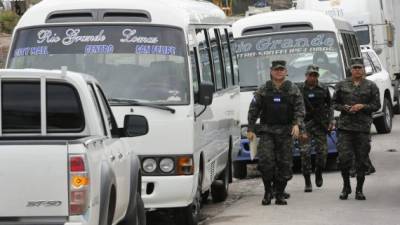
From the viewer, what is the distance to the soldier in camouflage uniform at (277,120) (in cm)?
1298

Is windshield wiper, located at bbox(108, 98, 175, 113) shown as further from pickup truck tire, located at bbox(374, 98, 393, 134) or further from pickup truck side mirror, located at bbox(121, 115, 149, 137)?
pickup truck tire, located at bbox(374, 98, 393, 134)

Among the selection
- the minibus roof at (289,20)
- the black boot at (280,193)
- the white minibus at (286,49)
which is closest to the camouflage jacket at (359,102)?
the black boot at (280,193)

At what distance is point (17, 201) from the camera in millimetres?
6441

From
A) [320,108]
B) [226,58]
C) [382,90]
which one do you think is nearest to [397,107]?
[382,90]

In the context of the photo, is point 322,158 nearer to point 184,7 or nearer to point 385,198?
point 385,198

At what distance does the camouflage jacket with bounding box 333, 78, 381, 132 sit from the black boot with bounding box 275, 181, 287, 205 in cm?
116

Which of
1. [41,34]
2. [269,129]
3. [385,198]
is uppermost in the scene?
[41,34]

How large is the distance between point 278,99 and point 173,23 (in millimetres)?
2556

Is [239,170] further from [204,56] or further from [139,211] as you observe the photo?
[139,211]

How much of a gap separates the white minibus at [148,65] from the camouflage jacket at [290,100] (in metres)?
1.66

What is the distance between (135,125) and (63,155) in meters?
2.10

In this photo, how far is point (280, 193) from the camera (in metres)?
13.3

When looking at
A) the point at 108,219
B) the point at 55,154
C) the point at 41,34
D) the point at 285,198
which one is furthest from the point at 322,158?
the point at 55,154

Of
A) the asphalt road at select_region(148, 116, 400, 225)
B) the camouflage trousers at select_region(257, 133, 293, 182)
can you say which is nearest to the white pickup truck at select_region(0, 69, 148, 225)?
the asphalt road at select_region(148, 116, 400, 225)
